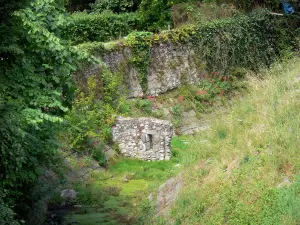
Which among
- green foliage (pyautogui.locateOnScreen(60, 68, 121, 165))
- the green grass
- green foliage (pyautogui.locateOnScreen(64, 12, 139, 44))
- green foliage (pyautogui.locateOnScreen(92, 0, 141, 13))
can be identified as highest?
green foliage (pyautogui.locateOnScreen(92, 0, 141, 13))

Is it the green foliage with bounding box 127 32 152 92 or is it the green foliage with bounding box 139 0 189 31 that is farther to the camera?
the green foliage with bounding box 139 0 189 31

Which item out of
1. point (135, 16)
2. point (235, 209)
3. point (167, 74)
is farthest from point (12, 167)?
point (135, 16)

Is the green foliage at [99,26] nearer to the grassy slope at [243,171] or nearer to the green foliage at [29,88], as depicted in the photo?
the grassy slope at [243,171]

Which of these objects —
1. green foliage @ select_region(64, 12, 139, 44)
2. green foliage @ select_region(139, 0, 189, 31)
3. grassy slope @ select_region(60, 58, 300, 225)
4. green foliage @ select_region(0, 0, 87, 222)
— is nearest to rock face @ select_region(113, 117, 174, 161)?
grassy slope @ select_region(60, 58, 300, 225)

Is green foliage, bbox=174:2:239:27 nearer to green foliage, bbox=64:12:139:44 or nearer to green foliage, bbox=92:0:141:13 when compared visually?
green foliage, bbox=64:12:139:44

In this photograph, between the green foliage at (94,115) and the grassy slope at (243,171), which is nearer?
the grassy slope at (243,171)

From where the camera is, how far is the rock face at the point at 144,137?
2234 cm

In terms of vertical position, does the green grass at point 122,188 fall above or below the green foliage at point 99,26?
below

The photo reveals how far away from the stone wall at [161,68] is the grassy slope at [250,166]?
10843 mm

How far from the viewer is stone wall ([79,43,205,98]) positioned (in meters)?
26.3

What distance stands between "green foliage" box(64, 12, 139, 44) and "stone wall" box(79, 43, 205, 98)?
7.57 feet

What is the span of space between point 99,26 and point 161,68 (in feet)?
12.1

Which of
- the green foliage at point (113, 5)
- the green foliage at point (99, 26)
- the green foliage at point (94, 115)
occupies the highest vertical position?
the green foliage at point (113, 5)

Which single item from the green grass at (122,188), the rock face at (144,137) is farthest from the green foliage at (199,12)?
the rock face at (144,137)
